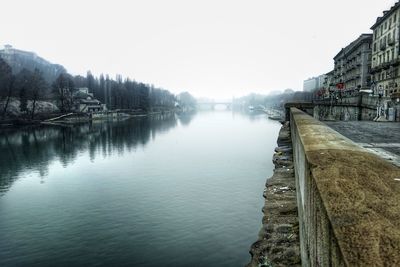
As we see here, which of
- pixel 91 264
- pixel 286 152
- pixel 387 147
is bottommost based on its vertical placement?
pixel 91 264

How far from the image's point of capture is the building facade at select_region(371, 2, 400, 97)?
173 ft

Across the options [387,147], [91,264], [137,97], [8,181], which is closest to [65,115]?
[137,97]

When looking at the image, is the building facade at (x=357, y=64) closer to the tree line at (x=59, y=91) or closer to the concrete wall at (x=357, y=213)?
the concrete wall at (x=357, y=213)

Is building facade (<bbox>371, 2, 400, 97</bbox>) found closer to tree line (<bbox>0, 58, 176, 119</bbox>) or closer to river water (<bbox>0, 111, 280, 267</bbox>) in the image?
river water (<bbox>0, 111, 280, 267</bbox>)

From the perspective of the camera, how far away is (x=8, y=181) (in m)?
30.2

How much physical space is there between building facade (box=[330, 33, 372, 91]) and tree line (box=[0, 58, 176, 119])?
8457 centimetres

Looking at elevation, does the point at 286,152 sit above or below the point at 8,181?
above

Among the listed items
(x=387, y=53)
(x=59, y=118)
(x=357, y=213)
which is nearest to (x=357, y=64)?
(x=387, y=53)

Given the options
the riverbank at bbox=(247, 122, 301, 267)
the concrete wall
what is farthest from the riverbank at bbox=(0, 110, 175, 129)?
the concrete wall

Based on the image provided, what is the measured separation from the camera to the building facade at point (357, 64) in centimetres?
7794

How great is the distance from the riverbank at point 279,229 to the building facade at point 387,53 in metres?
38.6

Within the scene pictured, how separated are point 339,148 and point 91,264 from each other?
39.6ft

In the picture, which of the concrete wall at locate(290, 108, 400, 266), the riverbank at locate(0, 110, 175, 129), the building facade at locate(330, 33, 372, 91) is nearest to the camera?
the concrete wall at locate(290, 108, 400, 266)

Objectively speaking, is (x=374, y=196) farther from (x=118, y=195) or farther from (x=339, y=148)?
(x=118, y=195)
